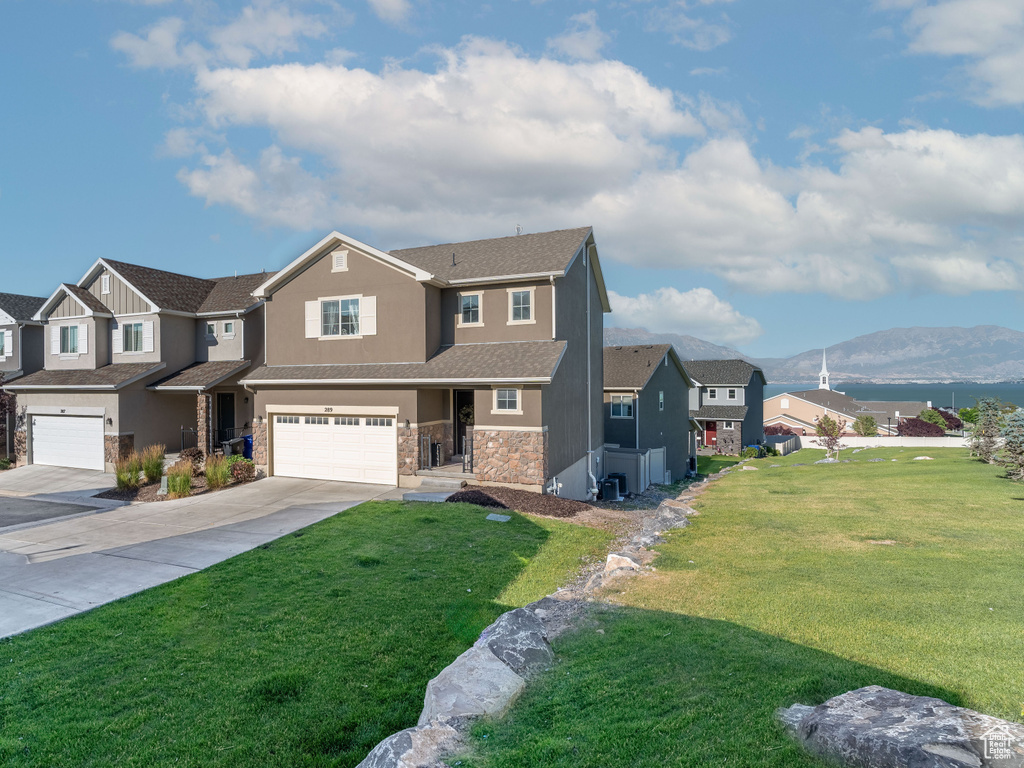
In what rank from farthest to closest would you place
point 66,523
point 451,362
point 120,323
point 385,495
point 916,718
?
1. point 120,323
2. point 451,362
3. point 385,495
4. point 66,523
5. point 916,718

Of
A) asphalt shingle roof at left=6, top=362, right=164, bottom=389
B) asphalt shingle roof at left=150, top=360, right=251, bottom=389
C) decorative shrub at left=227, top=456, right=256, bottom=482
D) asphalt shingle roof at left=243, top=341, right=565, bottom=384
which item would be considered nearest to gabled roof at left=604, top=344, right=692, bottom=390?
asphalt shingle roof at left=243, top=341, right=565, bottom=384

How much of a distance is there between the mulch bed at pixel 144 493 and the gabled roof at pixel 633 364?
16771 millimetres

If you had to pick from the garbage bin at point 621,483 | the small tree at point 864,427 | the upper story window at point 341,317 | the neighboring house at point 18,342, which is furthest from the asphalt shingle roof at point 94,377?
the small tree at point 864,427

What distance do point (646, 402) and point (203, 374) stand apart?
1928 cm

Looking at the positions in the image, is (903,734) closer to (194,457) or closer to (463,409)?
(463,409)

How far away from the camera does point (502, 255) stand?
778 inches

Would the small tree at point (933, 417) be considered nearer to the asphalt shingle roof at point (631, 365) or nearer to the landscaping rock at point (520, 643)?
the asphalt shingle roof at point (631, 365)

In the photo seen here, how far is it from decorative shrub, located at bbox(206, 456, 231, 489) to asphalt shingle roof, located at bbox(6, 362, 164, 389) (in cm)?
665

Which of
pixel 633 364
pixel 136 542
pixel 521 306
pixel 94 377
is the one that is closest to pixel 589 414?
pixel 521 306

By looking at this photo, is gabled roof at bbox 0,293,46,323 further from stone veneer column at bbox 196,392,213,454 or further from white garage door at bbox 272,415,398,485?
white garage door at bbox 272,415,398,485

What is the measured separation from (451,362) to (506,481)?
4120 millimetres

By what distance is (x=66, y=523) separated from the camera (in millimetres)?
13523

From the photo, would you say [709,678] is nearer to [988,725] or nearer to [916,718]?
[916,718]

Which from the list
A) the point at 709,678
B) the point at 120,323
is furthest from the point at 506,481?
the point at 120,323
